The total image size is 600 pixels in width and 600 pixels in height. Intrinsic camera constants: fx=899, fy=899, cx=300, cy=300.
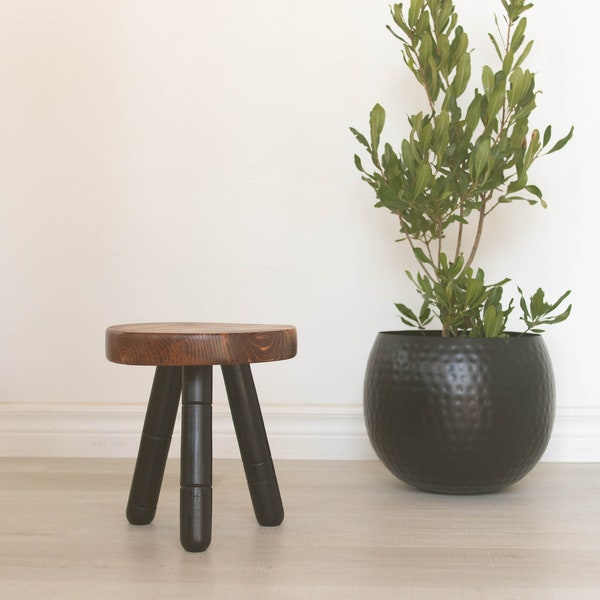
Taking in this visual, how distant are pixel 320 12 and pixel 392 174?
59 centimetres

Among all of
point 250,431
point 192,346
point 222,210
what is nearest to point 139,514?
point 250,431

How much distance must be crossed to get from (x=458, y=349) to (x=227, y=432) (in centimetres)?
70

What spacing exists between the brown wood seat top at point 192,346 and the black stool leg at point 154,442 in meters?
0.16

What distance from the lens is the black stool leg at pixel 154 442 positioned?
1542mm

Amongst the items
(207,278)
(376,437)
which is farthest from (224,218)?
(376,437)

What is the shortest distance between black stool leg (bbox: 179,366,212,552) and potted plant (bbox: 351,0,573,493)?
0.53 metres

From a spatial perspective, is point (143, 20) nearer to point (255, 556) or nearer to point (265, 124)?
point (265, 124)

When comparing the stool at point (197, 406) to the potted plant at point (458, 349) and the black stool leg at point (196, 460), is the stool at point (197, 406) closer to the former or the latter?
the black stool leg at point (196, 460)

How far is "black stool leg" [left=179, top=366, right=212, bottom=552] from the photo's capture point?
54.3 inches

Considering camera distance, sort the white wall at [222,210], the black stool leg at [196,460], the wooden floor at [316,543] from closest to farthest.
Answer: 1. the wooden floor at [316,543]
2. the black stool leg at [196,460]
3. the white wall at [222,210]

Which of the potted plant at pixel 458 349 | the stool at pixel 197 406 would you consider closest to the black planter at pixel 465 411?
the potted plant at pixel 458 349

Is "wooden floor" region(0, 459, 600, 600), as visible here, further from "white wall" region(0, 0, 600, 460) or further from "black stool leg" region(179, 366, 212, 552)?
"white wall" region(0, 0, 600, 460)

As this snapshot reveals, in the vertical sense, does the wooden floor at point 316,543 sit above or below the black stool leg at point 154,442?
below

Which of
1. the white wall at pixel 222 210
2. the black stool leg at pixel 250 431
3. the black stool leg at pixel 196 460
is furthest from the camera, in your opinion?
the white wall at pixel 222 210
